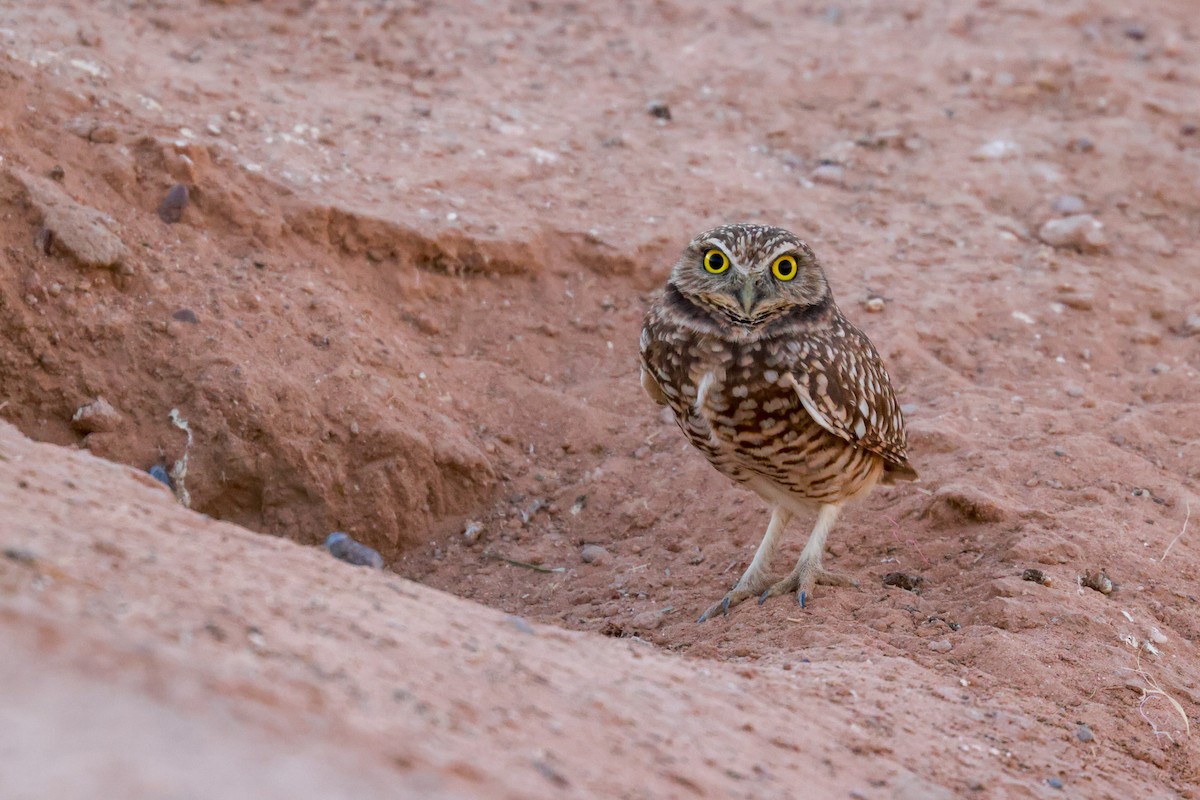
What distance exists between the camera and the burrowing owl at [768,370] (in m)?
4.61

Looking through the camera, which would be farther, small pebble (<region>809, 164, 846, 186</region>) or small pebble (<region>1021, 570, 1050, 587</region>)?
small pebble (<region>809, 164, 846, 186</region>)

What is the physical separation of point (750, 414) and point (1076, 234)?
4126 mm

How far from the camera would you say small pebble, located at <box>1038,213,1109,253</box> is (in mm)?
7734

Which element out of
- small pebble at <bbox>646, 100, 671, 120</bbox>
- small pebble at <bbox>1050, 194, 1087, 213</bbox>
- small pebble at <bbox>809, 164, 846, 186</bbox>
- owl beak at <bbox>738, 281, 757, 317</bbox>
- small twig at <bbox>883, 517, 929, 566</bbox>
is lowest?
small twig at <bbox>883, 517, 929, 566</bbox>

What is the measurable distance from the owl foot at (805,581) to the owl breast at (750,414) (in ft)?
1.03

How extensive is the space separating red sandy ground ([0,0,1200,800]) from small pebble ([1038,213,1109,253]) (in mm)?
103

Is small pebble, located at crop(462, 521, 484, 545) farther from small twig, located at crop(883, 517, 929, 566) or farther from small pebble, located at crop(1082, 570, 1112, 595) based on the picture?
small pebble, located at crop(1082, 570, 1112, 595)

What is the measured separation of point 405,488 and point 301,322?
0.94 meters

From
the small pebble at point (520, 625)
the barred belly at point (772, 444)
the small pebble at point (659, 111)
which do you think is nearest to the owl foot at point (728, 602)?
the barred belly at point (772, 444)

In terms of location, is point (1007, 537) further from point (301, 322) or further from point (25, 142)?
point (25, 142)

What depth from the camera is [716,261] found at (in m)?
4.69

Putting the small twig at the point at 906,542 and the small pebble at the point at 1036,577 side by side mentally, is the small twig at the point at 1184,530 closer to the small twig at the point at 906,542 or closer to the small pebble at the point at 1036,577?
the small pebble at the point at 1036,577

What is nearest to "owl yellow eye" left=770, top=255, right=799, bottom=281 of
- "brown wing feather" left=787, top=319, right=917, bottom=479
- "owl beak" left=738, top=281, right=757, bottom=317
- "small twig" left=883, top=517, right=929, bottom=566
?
"owl beak" left=738, top=281, right=757, bottom=317

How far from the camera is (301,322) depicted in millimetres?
5762
